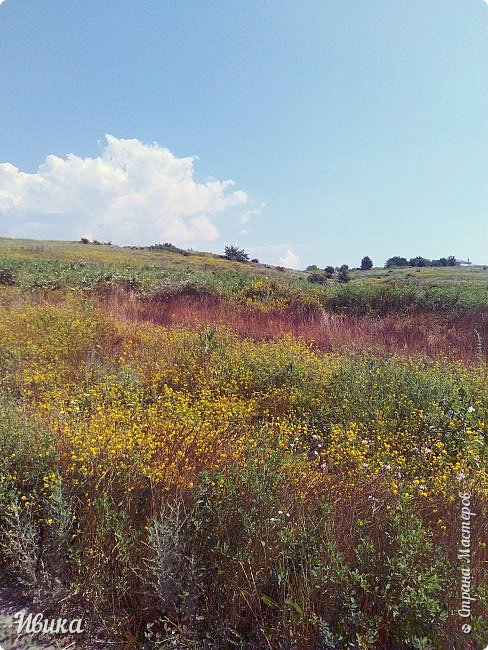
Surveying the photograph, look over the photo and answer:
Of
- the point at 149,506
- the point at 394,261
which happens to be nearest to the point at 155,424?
the point at 149,506

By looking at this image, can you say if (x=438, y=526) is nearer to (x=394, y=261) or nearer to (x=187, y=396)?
(x=187, y=396)

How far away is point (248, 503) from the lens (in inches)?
101

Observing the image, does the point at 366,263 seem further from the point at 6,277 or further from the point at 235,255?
the point at 6,277

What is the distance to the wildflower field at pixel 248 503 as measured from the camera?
2115mm

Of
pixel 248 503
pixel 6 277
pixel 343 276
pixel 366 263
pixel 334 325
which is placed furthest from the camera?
pixel 366 263

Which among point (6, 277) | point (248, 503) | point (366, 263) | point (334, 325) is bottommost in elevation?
point (248, 503)

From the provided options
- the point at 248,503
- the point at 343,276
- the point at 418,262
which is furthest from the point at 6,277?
the point at 418,262

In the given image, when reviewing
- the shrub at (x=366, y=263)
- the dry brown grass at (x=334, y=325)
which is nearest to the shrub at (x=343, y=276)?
the shrub at (x=366, y=263)

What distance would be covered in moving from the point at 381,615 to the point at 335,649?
29 cm

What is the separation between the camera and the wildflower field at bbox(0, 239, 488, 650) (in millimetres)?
2115

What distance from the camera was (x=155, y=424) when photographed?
3.65 m

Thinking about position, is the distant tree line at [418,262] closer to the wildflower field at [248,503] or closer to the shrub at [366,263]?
the shrub at [366,263]

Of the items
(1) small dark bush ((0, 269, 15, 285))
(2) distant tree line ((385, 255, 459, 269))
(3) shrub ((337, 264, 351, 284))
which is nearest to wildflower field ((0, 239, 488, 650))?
(1) small dark bush ((0, 269, 15, 285))

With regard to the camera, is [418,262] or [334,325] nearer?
[334,325]
